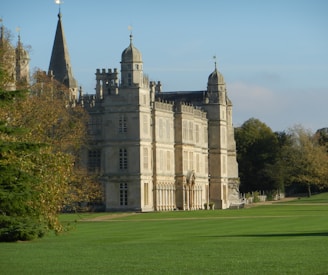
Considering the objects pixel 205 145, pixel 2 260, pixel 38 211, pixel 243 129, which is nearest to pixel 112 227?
pixel 38 211

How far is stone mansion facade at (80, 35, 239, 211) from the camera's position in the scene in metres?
90.2

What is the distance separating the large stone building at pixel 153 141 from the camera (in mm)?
90250

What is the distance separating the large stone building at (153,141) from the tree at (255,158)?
1426 centimetres

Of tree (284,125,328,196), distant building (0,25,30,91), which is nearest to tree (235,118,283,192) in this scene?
tree (284,125,328,196)

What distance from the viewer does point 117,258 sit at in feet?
113

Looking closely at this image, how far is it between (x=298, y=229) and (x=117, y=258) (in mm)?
17638

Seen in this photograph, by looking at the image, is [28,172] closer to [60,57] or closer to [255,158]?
[60,57]

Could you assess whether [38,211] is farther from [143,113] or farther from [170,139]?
[170,139]

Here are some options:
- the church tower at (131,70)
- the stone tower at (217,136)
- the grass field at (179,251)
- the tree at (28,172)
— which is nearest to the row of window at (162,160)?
the stone tower at (217,136)

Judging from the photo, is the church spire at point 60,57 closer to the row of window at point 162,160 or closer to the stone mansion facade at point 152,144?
the stone mansion facade at point 152,144

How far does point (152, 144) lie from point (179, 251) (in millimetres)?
56920

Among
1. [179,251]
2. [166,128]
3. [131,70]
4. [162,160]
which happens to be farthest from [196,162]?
[179,251]

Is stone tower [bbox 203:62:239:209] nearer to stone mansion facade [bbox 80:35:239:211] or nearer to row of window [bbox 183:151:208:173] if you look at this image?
stone mansion facade [bbox 80:35:239:211]

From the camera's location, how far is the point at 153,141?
3711 inches
